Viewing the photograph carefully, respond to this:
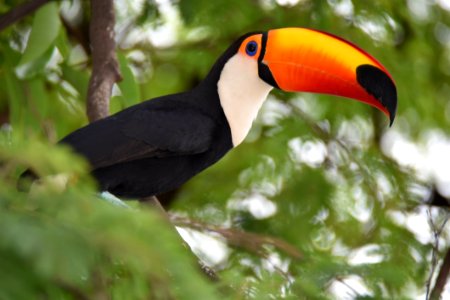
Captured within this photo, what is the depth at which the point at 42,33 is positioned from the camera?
14.0 ft

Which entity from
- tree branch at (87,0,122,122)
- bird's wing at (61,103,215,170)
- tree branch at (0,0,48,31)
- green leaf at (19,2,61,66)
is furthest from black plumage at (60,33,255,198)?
tree branch at (0,0,48,31)

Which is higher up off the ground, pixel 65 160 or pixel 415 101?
pixel 65 160

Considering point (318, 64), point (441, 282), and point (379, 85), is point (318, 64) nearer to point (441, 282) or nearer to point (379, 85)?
point (379, 85)

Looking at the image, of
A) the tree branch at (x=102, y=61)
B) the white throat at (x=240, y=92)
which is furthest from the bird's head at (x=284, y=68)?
the tree branch at (x=102, y=61)

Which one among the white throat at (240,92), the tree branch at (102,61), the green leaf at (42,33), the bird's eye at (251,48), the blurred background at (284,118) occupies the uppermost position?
the green leaf at (42,33)

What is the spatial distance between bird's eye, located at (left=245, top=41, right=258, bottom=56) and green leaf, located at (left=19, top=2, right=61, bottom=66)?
83 centimetres

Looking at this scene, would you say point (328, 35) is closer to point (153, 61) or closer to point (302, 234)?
point (302, 234)

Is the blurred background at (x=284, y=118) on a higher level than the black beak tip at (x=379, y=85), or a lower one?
lower

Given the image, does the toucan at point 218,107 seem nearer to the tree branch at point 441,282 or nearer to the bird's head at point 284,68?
the bird's head at point 284,68

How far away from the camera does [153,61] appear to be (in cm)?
598

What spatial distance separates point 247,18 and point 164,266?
4006 mm

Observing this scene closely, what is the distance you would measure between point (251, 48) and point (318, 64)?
309 millimetres

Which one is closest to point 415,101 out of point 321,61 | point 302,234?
point 302,234

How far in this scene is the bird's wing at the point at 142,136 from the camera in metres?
3.74
